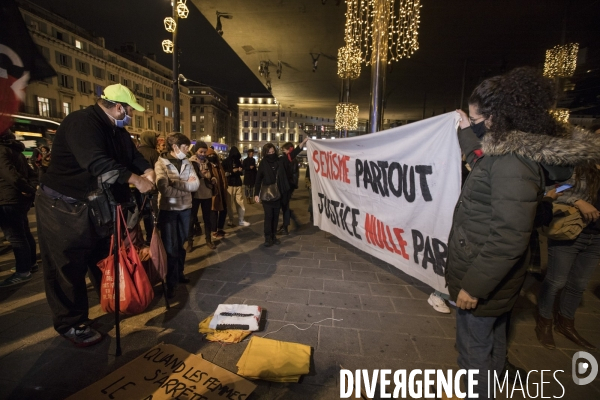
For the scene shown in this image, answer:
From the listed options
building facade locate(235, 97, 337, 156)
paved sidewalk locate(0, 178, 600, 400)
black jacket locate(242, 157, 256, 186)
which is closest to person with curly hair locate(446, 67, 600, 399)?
paved sidewalk locate(0, 178, 600, 400)

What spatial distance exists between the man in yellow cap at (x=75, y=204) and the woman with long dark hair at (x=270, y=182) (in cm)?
306

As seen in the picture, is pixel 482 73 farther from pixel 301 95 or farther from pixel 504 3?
pixel 301 95

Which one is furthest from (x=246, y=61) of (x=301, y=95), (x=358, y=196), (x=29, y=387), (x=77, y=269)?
(x=29, y=387)

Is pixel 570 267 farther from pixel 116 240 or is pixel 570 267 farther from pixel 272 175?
pixel 272 175

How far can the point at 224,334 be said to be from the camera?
2607 mm

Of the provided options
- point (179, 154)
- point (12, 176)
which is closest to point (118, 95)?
point (179, 154)

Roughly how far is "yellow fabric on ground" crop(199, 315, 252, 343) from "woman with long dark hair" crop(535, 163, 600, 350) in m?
2.88

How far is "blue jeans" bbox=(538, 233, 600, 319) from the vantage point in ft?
8.39

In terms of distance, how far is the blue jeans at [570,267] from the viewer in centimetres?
256

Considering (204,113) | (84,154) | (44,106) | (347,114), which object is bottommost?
(84,154)

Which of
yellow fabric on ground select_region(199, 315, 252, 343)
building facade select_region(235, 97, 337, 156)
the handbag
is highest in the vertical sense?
building facade select_region(235, 97, 337, 156)

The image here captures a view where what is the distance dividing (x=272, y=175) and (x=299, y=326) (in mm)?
3208

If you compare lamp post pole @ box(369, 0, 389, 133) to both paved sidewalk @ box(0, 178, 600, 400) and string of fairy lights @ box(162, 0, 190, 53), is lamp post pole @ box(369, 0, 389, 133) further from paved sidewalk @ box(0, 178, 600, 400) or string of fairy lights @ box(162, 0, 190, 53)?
string of fairy lights @ box(162, 0, 190, 53)

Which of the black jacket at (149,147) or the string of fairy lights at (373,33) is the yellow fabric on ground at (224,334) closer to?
the black jacket at (149,147)
